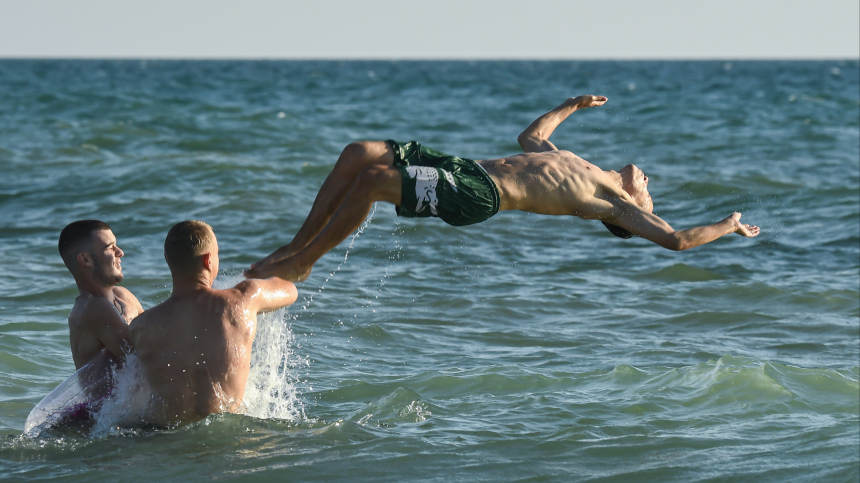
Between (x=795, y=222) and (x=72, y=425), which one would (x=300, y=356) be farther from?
(x=795, y=222)

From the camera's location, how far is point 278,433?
6.03m

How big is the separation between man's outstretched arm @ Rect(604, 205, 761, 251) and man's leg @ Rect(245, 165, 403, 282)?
1.73 metres

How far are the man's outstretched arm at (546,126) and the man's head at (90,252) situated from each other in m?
2.85

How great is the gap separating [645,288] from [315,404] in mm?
5221

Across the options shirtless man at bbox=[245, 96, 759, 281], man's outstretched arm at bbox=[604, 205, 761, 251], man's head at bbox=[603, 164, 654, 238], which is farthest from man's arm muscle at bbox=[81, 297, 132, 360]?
man's head at bbox=[603, 164, 654, 238]

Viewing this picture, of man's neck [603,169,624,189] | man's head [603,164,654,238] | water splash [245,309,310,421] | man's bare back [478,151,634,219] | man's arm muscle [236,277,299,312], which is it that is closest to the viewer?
man's arm muscle [236,277,299,312]

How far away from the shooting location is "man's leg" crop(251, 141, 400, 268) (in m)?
5.60

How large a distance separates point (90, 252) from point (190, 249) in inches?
33.4

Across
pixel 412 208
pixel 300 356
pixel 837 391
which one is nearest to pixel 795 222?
pixel 837 391

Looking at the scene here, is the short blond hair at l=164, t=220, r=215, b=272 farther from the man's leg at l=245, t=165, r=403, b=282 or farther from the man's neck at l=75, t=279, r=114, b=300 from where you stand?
the man's neck at l=75, t=279, r=114, b=300

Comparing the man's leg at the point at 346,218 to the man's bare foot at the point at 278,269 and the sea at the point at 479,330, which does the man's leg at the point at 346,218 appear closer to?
the man's bare foot at the point at 278,269

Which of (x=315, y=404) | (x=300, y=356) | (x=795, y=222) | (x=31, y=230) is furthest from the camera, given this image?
(x=795, y=222)

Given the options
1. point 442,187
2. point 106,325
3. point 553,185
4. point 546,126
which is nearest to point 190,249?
point 106,325

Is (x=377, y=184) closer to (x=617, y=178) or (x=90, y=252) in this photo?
(x=90, y=252)
